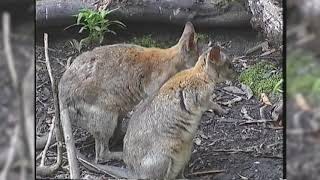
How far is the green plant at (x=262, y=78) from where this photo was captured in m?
1.34

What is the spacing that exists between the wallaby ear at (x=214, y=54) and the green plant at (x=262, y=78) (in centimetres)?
6

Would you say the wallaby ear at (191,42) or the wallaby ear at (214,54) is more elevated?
the wallaby ear at (191,42)

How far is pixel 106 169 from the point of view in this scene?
54.0 inches

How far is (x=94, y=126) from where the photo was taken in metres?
1.37

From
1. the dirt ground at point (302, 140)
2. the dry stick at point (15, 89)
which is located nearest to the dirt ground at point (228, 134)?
the dry stick at point (15, 89)

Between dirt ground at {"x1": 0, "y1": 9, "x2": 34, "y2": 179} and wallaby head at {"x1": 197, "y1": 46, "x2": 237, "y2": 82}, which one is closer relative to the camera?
wallaby head at {"x1": 197, "y1": 46, "x2": 237, "y2": 82}

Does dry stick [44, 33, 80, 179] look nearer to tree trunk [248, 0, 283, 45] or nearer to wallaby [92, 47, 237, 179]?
wallaby [92, 47, 237, 179]

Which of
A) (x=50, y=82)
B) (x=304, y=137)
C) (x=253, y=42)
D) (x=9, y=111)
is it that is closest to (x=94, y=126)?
(x=50, y=82)

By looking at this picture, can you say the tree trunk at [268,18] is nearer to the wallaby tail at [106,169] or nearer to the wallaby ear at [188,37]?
the wallaby ear at [188,37]

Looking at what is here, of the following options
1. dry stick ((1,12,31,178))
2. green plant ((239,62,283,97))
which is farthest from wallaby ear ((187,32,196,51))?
dry stick ((1,12,31,178))

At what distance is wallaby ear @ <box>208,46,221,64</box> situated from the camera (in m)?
1.34

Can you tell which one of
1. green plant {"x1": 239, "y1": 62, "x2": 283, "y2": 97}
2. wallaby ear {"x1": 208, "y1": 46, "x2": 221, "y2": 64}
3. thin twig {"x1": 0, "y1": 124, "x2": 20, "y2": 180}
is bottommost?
thin twig {"x1": 0, "y1": 124, "x2": 20, "y2": 180}

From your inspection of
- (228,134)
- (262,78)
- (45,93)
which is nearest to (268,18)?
(262,78)

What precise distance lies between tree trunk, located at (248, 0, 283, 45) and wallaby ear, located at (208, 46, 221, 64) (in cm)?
9
